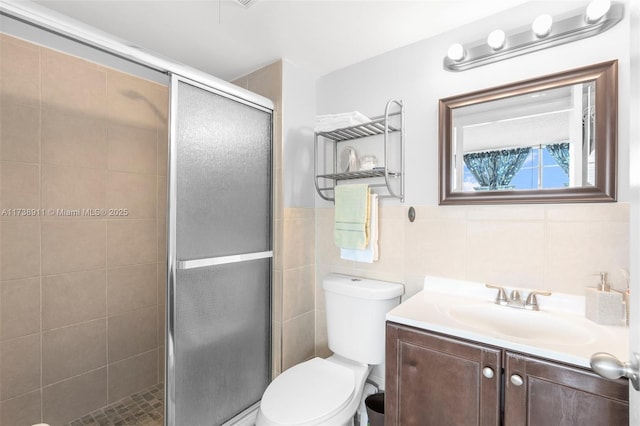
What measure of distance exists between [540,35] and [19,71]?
8.23 ft

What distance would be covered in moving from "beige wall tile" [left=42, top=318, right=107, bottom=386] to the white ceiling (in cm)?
167

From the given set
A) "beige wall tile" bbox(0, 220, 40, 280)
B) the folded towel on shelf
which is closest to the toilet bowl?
the folded towel on shelf

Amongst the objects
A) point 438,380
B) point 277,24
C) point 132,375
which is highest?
point 277,24

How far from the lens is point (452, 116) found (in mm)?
1503

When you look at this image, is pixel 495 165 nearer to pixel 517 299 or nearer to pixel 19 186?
pixel 517 299

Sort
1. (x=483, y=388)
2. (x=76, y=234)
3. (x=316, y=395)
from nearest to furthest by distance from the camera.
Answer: (x=483, y=388) < (x=316, y=395) < (x=76, y=234)

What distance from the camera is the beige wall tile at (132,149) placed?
77.0 inches

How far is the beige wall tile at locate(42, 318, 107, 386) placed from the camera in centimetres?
168

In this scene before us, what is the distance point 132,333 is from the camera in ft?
6.67

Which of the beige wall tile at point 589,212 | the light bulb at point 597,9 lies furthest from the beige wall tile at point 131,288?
the light bulb at point 597,9

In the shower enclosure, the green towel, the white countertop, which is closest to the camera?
the white countertop

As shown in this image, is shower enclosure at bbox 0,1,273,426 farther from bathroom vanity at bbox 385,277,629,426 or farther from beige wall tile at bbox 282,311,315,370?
bathroom vanity at bbox 385,277,629,426

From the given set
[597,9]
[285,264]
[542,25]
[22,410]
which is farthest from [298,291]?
[597,9]

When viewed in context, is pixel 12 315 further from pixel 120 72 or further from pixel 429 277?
pixel 429 277
